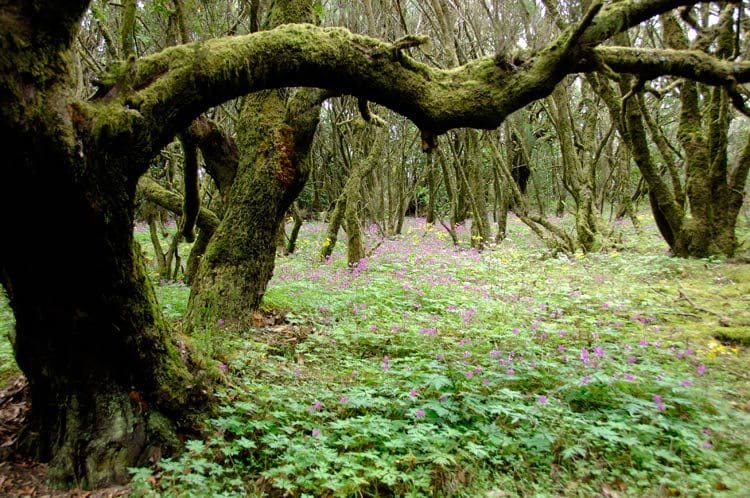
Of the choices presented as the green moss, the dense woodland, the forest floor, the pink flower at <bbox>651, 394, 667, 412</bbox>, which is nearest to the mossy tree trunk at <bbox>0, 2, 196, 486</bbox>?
the dense woodland

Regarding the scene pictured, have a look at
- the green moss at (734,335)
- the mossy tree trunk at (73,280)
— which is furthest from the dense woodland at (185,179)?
the green moss at (734,335)

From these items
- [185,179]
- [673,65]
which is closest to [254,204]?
[185,179]

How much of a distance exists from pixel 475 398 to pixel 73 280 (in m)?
2.55

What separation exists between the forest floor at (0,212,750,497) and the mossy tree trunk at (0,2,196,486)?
285mm

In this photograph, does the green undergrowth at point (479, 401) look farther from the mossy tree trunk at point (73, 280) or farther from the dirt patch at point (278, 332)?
the mossy tree trunk at point (73, 280)

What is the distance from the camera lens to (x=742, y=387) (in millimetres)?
3707

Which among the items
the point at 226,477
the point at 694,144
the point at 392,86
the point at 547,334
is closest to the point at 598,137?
the point at 694,144

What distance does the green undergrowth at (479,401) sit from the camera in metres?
2.72

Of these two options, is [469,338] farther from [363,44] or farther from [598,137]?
[598,137]

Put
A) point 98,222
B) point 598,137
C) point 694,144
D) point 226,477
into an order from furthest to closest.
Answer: point 598,137 → point 694,144 → point 226,477 → point 98,222

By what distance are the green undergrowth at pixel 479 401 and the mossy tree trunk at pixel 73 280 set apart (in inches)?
16.3

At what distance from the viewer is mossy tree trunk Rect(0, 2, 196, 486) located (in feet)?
6.93

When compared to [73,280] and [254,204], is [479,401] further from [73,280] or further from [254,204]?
[254,204]

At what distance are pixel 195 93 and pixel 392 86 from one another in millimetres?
1270
